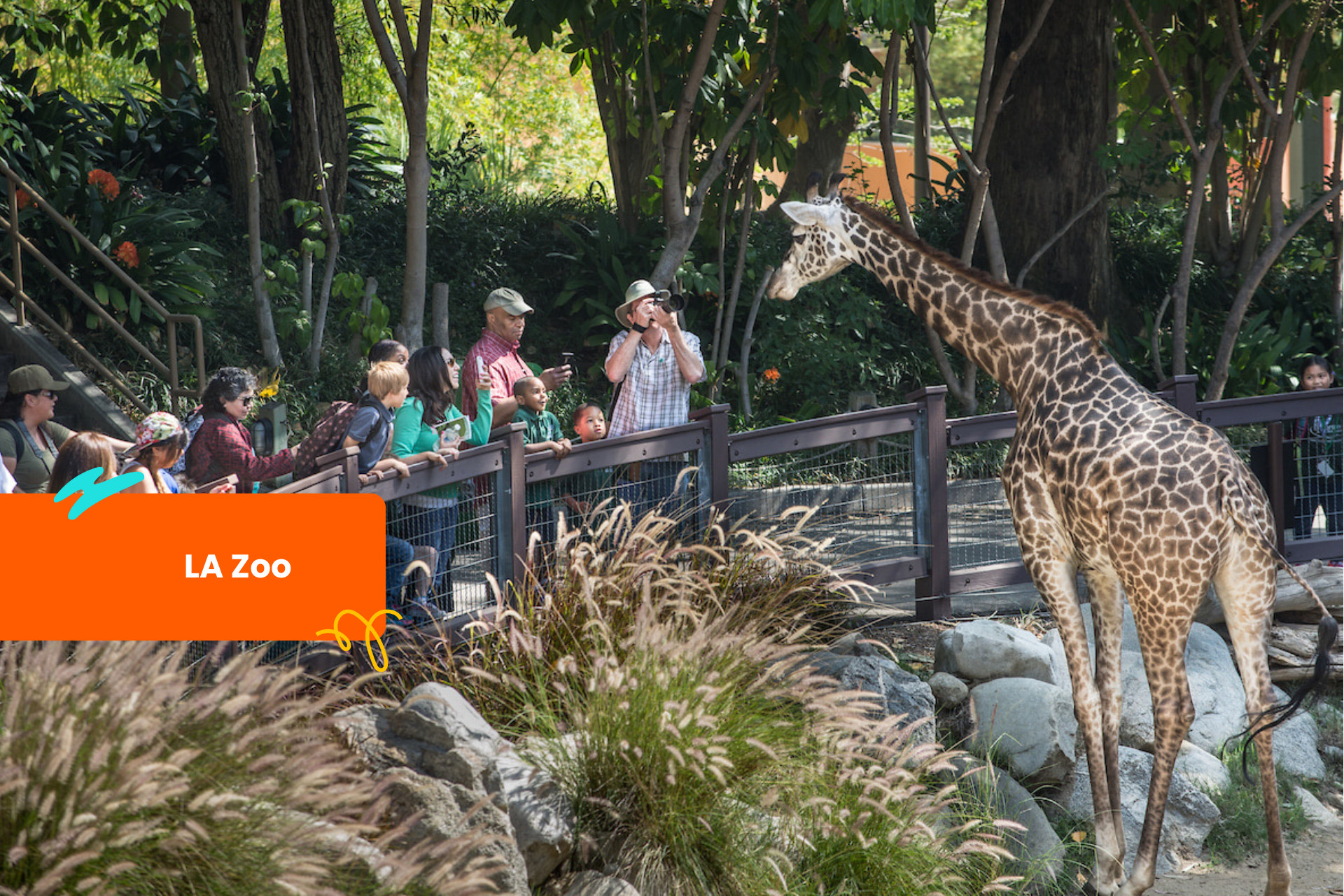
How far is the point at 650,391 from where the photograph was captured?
697 cm

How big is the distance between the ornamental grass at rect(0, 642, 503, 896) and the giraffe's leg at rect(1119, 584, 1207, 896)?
2.92 metres

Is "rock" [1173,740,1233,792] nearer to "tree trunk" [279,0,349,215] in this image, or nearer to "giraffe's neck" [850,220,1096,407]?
"giraffe's neck" [850,220,1096,407]

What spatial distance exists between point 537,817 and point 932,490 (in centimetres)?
341

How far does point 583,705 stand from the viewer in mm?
5145

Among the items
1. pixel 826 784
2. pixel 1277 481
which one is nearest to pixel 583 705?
pixel 826 784

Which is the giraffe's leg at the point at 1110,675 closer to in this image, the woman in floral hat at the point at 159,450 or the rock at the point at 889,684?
the rock at the point at 889,684

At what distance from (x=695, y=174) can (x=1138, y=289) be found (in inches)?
208

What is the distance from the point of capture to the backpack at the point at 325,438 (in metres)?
5.77

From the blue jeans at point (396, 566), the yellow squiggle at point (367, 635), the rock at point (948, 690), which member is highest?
the blue jeans at point (396, 566)

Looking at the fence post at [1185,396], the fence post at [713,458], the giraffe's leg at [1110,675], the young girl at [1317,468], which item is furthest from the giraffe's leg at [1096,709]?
the young girl at [1317,468]

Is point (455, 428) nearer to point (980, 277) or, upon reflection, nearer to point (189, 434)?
point (189, 434)

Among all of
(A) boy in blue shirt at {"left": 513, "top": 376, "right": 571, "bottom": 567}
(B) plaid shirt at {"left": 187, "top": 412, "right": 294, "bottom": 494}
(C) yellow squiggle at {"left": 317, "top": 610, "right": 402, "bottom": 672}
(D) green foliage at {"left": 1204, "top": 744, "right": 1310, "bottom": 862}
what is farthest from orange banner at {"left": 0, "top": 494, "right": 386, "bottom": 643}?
(D) green foliage at {"left": 1204, "top": 744, "right": 1310, "bottom": 862}

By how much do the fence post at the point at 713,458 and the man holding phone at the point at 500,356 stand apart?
0.87 metres

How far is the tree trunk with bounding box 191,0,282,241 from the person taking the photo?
448 inches
